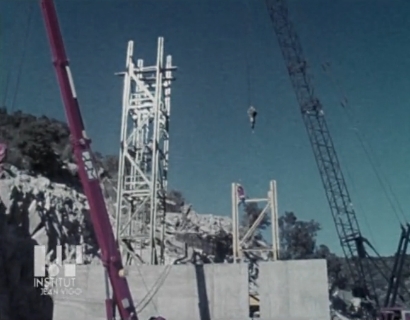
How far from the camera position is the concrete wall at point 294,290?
22953mm

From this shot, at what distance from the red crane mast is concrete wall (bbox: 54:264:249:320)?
5.70 meters

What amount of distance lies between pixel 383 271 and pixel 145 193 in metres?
22.2

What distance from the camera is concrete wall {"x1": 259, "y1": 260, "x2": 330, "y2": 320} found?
23.0 m

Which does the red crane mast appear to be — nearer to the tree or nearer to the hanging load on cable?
the hanging load on cable

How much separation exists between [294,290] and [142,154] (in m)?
12.4

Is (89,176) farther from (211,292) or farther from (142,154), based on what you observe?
(142,154)

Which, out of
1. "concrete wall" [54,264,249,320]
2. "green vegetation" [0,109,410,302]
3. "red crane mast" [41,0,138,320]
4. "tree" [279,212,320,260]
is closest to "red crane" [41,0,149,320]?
"red crane mast" [41,0,138,320]

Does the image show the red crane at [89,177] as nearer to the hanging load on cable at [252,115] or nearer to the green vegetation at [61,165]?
the hanging load on cable at [252,115]

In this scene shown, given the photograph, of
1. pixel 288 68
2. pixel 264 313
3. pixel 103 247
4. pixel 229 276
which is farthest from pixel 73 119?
pixel 288 68

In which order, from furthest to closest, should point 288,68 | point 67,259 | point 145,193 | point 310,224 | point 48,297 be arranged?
point 310,224 < point 288,68 < point 67,259 < point 48,297 < point 145,193

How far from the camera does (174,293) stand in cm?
2406

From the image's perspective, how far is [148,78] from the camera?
A: 30969 mm

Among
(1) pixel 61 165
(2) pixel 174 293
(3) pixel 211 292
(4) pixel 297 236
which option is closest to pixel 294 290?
(3) pixel 211 292

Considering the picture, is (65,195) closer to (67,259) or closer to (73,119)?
(67,259)
